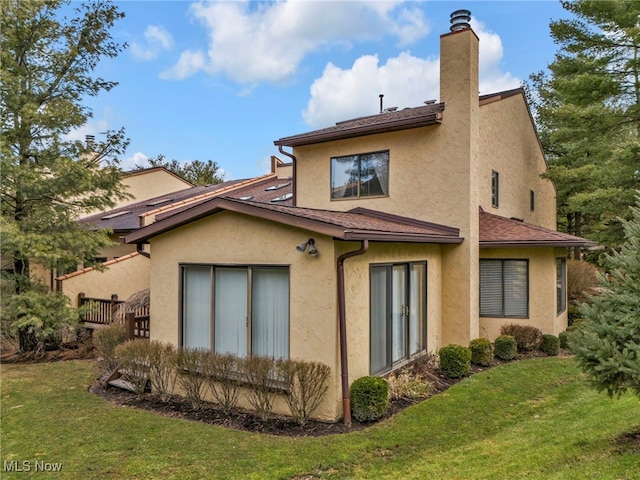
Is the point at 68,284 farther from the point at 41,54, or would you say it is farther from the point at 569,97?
the point at 569,97

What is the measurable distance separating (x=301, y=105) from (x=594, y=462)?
20.6 m

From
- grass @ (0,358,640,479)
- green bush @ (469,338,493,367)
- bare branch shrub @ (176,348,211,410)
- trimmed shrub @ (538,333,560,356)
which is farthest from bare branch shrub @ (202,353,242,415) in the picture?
trimmed shrub @ (538,333,560,356)

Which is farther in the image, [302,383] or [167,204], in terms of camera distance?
[167,204]

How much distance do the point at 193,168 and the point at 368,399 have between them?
153ft

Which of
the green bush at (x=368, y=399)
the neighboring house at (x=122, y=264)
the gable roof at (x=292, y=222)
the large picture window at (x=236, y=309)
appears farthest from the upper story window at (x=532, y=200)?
the large picture window at (x=236, y=309)

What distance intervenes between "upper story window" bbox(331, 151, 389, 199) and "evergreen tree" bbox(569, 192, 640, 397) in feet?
21.9

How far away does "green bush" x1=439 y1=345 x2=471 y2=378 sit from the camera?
8.73m

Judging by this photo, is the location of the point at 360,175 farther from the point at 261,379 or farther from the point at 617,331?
the point at 617,331

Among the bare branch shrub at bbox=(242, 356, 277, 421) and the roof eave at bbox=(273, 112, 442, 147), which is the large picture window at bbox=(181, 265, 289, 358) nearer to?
the bare branch shrub at bbox=(242, 356, 277, 421)

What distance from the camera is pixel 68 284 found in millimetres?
13484

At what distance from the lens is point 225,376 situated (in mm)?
6688

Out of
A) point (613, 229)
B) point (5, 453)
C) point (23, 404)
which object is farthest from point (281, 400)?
point (613, 229)

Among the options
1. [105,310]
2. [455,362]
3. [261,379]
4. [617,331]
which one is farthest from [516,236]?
[105,310]

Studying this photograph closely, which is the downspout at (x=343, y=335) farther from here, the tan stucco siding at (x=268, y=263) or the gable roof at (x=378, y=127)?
the gable roof at (x=378, y=127)
